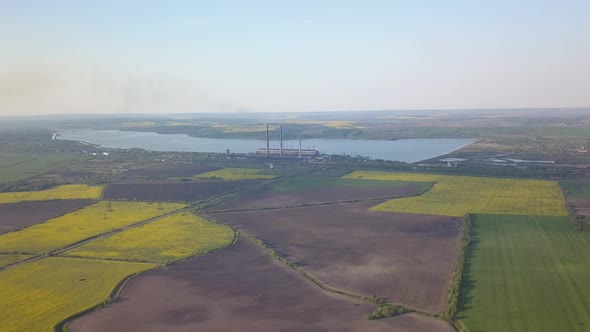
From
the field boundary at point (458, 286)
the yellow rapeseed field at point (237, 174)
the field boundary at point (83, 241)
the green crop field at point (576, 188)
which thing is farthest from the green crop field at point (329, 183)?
the field boundary at point (458, 286)

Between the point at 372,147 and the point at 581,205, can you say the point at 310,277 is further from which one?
the point at 372,147

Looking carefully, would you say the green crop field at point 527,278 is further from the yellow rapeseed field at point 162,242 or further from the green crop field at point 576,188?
the yellow rapeseed field at point 162,242

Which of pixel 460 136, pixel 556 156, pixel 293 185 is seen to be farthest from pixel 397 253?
pixel 460 136

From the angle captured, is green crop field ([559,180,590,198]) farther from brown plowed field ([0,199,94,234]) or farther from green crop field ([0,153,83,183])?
green crop field ([0,153,83,183])

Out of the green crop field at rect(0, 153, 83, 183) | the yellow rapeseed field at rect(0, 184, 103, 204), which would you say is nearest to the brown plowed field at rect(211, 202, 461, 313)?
the yellow rapeseed field at rect(0, 184, 103, 204)

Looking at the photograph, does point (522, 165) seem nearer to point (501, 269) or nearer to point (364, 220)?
point (364, 220)

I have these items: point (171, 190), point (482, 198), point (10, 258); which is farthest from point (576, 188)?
point (10, 258)
